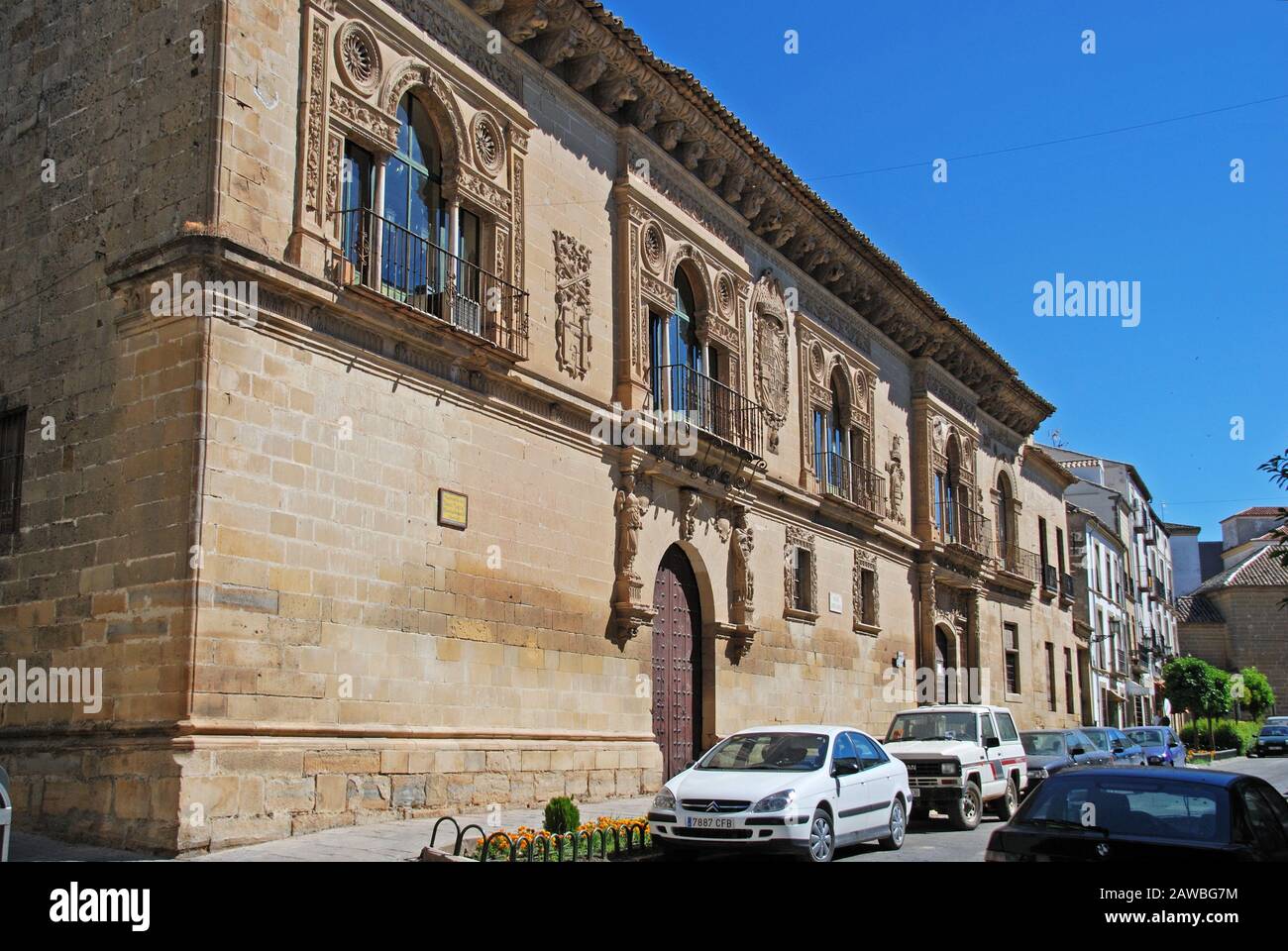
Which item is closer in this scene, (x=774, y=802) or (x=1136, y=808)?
(x=1136, y=808)

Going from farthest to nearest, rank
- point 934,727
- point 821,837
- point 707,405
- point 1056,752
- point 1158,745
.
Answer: point 1158,745 → point 1056,752 → point 707,405 → point 934,727 → point 821,837

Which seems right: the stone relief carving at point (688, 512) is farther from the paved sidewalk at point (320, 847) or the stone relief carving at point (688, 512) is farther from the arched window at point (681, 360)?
the paved sidewalk at point (320, 847)

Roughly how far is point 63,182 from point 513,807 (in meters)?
8.50

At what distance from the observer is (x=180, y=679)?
1105 centimetres

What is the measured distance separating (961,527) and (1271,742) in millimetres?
24327

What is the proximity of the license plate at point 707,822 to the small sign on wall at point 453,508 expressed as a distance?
4636 millimetres

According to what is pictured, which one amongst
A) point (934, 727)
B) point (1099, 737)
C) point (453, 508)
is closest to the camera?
point (453, 508)

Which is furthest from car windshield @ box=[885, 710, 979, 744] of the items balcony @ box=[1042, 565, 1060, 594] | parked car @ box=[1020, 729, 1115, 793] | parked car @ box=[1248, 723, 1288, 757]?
parked car @ box=[1248, 723, 1288, 757]

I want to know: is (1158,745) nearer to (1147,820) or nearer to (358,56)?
(1147,820)

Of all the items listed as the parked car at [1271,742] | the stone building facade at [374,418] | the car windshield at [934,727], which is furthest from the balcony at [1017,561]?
the car windshield at [934,727]

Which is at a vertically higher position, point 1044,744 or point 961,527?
point 961,527

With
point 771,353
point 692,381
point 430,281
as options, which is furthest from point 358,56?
point 771,353

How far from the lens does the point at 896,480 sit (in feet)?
92.5

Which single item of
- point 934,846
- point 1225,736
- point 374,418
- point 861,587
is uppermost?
point 374,418
